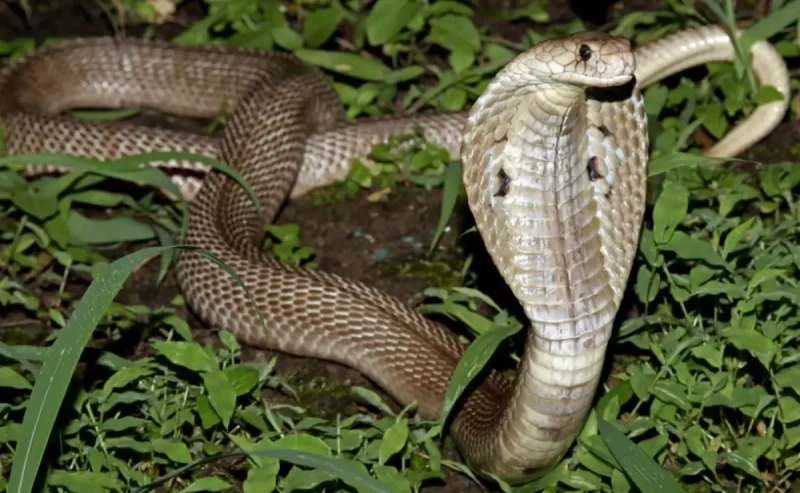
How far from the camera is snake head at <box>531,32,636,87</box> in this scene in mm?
2611

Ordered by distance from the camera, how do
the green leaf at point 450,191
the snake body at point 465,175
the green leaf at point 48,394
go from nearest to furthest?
the green leaf at point 48,394
the snake body at point 465,175
the green leaf at point 450,191

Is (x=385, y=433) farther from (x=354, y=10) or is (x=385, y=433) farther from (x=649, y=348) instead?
(x=354, y=10)

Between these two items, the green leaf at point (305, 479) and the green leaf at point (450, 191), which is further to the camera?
the green leaf at point (450, 191)

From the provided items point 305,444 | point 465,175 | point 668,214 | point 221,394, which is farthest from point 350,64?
point 305,444

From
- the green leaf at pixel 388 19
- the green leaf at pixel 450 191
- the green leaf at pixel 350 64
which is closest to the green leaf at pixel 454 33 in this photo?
the green leaf at pixel 388 19

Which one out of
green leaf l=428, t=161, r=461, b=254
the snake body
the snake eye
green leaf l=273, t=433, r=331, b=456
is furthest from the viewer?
green leaf l=428, t=161, r=461, b=254

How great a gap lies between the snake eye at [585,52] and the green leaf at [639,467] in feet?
2.88

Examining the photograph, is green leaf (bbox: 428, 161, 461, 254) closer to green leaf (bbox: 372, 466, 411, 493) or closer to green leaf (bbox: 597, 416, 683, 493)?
green leaf (bbox: 372, 466, 411, 493)

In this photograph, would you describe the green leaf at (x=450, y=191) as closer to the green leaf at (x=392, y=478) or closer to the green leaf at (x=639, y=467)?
the green leaf at (x=392, y=478)

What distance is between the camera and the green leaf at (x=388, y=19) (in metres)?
5.36

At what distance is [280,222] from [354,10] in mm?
1441

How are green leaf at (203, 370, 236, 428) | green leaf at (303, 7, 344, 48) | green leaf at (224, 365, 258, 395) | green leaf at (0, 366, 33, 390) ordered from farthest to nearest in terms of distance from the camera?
green leaf at (303, 7, 344, 48), green leaf at (224, 365, 258, 395), green leaf at (203, 370, 236, 428), green leaf at (0, 366, 33, 390)

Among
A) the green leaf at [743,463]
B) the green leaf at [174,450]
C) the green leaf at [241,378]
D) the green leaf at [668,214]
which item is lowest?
the green leaf at [174,450]

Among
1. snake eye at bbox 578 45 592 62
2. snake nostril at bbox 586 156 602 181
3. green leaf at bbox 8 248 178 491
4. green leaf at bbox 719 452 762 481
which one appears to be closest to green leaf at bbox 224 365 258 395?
green leaf at bbox 8 248 178 491
